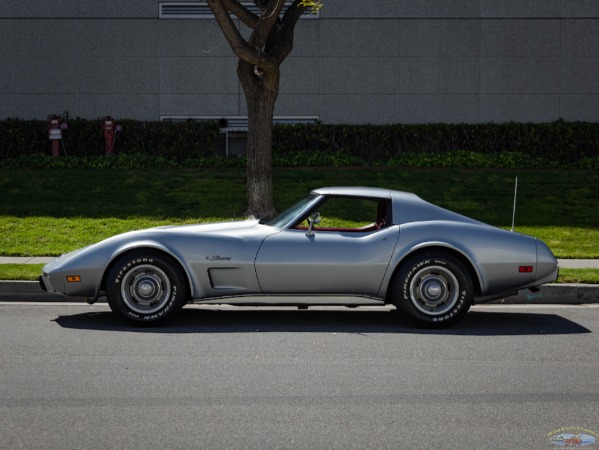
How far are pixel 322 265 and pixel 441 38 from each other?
51.7 feet

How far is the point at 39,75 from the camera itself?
23.1 meters

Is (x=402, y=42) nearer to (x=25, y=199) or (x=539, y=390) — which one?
(x=25, y=199)

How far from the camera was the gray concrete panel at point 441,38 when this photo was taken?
23.0 m

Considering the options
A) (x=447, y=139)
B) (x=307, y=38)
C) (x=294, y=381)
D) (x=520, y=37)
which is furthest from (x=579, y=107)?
(x=294, y=381)

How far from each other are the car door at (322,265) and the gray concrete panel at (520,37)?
51.6ft

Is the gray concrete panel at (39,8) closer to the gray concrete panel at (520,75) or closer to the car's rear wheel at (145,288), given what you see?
the gray concrete panel at (520,75)

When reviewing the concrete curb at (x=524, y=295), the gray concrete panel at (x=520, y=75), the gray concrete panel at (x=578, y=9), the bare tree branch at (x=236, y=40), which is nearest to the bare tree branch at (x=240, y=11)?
the bare tree branch at (x=236, y=40)

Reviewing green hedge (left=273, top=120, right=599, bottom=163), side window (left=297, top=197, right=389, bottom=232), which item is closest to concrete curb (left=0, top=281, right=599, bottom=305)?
side window (left=297, top=197, right=389, bottom=232)

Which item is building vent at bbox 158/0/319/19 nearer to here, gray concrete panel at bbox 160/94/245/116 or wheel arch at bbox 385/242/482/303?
gray concrete panel at bbox 160/94/245/116

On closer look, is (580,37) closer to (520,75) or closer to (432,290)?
(520,75)

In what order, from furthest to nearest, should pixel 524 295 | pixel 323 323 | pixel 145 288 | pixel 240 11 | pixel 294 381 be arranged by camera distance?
pixel 240 11 → pixel 524 295 → pixel 323 323 → pixel 145 288 → pixel 294 381

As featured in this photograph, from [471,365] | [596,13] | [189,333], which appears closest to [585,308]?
[471,365]

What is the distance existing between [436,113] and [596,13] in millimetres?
4588

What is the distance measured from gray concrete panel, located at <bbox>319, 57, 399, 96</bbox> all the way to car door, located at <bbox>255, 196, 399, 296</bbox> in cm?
1503
